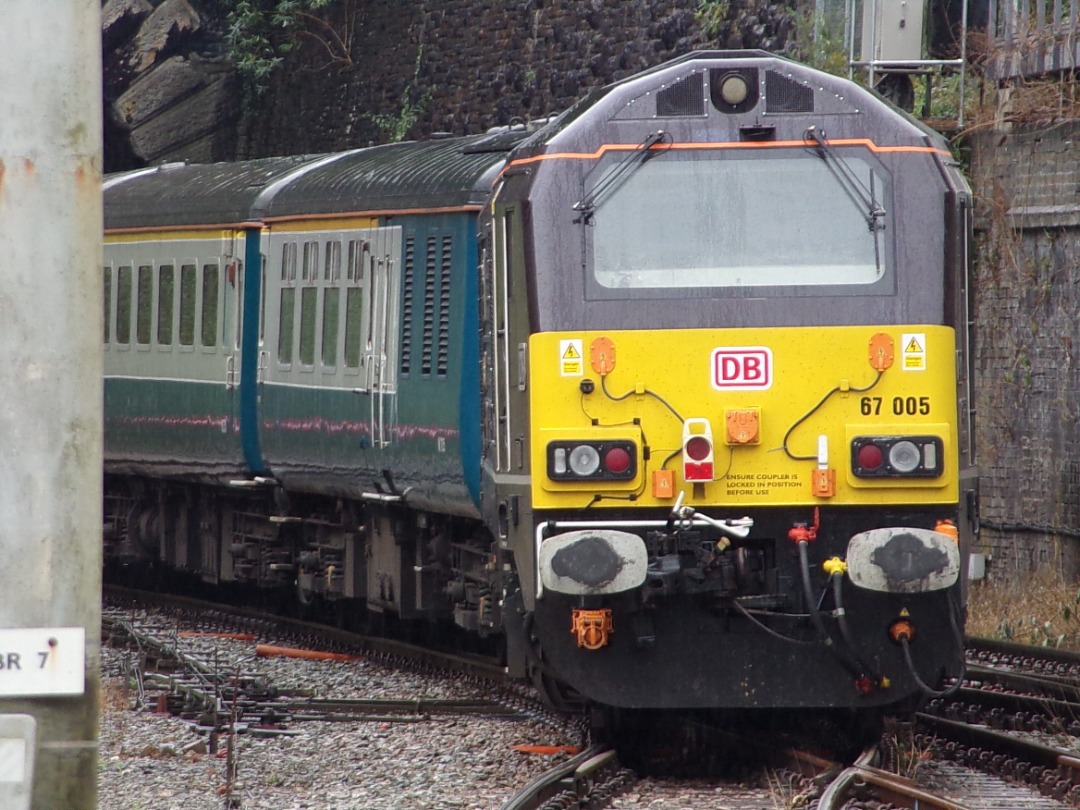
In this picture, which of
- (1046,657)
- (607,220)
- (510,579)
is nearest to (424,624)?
(1046,657)

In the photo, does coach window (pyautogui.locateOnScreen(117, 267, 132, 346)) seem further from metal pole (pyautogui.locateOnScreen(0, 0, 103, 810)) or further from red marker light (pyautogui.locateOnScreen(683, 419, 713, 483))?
metal pole (pyautogui.locateOnScreen(0, 0, 103, 810))

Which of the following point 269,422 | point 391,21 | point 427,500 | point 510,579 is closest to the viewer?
point 510,579

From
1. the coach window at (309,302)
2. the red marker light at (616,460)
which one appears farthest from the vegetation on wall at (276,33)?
the red marker light at (616,460)

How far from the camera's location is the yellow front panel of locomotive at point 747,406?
823 centimetres

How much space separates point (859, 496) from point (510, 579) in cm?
162

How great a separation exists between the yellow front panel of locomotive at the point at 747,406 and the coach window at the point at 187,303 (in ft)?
24.9

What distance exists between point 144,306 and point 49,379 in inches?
490

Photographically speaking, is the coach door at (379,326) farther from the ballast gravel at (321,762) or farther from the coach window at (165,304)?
the coach window at (165,304)

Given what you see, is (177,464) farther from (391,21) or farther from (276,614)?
(391,21)

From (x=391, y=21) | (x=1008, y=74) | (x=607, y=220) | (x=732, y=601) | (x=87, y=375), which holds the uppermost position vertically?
(x=391, y=21)

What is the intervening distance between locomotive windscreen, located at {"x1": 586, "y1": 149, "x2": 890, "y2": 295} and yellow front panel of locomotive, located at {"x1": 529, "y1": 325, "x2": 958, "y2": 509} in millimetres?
265

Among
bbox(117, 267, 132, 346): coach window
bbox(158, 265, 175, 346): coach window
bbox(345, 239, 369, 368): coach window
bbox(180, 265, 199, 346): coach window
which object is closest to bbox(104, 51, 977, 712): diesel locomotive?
bbox(345, 239, 369, 368): coach window

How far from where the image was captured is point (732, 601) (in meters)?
8.30

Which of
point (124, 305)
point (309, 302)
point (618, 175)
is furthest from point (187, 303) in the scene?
point (618, 175)
